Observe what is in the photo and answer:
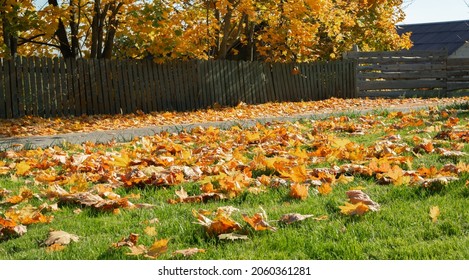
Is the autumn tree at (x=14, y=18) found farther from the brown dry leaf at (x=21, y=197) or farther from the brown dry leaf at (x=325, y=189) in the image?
the brown dry leaf at (x=325, y=189)

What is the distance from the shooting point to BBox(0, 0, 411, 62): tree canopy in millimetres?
14797

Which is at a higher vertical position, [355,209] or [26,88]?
[26,88]

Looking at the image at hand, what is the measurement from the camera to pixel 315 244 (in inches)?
126

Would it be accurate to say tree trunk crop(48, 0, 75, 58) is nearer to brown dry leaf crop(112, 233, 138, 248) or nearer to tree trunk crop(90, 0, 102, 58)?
tree trunk crop(90, 0, 102, 58)

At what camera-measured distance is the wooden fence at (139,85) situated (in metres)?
14.7

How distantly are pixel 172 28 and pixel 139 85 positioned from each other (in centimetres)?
178

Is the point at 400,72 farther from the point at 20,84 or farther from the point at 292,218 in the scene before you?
the point at 292,218

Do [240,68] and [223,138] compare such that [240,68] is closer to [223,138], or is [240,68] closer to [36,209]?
[223,138]

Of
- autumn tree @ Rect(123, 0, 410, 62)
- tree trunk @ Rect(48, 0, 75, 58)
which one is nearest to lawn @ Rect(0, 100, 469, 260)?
autumn tree @ Rect(123, 0, 410, 62)

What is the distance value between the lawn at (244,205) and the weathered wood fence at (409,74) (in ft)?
55.8

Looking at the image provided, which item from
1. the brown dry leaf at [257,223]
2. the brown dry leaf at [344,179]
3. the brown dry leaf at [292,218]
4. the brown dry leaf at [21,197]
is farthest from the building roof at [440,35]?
the brown dry leaf at [257,223]

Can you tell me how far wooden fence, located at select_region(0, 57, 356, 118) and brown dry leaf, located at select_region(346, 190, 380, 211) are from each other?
12.0 meters

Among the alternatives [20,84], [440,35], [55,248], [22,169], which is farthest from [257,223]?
[440,35]

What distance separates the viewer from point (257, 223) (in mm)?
3504
